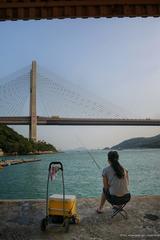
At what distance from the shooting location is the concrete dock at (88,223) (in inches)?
156

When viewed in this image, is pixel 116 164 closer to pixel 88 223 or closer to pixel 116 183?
pixel 116 183

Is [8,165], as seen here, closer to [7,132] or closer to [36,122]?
[36,122]

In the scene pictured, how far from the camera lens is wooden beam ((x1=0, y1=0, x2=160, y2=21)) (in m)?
3.63

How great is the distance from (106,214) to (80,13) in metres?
2.81

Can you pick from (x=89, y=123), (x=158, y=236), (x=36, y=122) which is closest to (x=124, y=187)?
(x=158, y=236)

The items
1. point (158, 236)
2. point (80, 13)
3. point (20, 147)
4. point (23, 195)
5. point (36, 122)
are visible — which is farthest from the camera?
point (20, 147)

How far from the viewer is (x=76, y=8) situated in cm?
366

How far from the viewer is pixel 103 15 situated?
3650 millimetres

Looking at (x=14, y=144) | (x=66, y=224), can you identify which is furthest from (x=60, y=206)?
(x=14, y=144)

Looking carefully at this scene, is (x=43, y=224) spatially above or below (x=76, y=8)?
below

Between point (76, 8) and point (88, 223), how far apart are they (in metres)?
2.71

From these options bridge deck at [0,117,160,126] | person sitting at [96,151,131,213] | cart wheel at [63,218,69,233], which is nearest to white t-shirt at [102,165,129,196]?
person sitting at [96,151,131,213]

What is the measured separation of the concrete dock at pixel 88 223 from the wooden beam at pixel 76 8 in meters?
2.54

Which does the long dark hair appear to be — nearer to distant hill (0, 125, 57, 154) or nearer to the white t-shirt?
the white t-shirt
